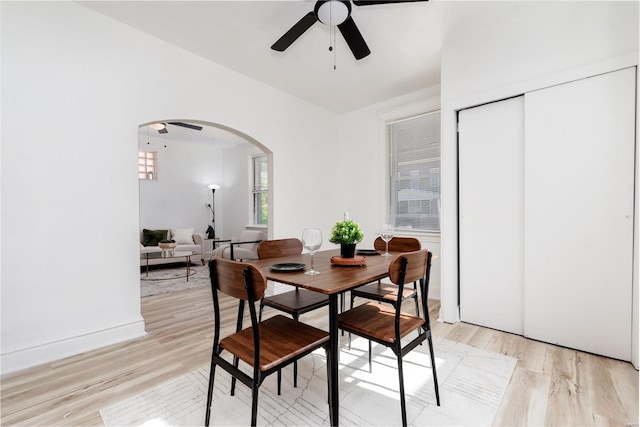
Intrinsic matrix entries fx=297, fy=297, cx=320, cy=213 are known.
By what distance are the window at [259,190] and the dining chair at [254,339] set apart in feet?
17.4

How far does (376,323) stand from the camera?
66.5 inches

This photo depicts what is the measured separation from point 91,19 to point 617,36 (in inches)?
160

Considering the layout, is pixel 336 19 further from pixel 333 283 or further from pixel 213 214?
pixel 213 214

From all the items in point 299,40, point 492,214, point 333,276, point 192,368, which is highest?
point 299,40

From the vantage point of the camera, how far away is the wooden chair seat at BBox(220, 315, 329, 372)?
1301mm

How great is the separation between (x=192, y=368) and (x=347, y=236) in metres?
1.46

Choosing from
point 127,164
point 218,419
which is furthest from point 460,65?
point 218,419

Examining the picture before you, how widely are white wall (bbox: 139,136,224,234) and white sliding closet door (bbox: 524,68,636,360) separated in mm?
6838

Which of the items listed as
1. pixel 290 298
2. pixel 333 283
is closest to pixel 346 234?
pixel 333 283

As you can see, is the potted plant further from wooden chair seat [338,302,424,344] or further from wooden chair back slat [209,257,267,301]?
wooden chair back slat [209,257,267,301]

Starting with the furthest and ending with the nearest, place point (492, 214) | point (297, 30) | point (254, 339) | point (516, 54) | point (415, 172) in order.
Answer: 1. point (415, 172)
2. point (492, 214)
3. point (516, 54)
4. point (297, 30)
5. point (254, 339)

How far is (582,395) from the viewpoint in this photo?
5.75 feet

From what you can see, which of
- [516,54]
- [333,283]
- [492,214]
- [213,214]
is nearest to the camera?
[333,283]

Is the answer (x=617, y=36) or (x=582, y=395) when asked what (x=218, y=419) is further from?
(x=617, y=36)
